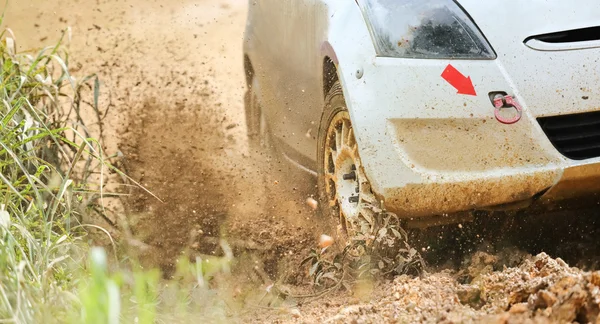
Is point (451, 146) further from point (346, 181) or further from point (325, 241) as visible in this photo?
point (325, 241)

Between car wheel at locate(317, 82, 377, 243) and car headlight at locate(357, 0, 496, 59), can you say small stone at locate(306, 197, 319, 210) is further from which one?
car headlight at locate(357, 0, 496, 59)

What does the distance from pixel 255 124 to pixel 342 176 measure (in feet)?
7.17

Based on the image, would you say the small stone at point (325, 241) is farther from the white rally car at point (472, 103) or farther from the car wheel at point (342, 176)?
the white rally car at point (472, 103)

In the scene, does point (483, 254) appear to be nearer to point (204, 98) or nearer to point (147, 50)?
point (204, 98)

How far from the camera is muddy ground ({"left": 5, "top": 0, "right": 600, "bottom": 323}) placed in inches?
111

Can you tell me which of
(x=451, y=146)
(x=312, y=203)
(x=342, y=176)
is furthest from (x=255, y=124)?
(x=451, y=146)

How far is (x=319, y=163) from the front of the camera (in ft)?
13.6

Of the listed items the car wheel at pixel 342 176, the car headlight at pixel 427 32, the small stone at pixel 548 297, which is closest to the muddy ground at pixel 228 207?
the small stone at pixel 548 297

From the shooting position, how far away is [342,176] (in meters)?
3.87

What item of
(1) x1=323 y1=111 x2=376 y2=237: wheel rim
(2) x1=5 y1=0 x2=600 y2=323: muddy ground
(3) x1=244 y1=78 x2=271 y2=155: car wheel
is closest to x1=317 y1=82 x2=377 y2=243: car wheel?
(1) x1=323 y1=111 x2=376 y2=237: wheel rim

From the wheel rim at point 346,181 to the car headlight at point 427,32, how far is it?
446 mm

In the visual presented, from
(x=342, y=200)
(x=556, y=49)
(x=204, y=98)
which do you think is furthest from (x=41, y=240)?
(x=204, y=98)

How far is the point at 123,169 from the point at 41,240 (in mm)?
2140

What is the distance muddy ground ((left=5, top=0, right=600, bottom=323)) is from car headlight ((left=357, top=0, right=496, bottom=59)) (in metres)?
0.82
